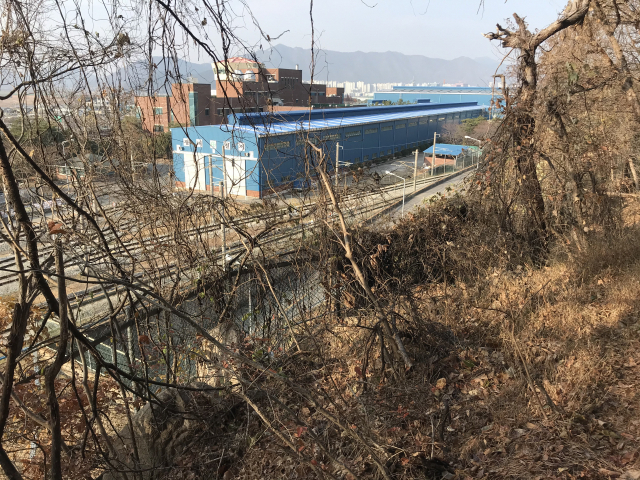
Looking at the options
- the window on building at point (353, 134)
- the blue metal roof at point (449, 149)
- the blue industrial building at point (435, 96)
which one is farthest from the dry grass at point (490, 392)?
the blue industrial building at point (435, 96)

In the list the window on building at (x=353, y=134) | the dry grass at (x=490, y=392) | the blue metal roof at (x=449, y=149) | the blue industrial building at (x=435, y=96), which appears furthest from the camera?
the blue industrial building at (x=435, y=96)

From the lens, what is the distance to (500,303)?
5164mm

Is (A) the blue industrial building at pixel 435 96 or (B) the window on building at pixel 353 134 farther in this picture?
(A) the blue industrial building at pixel 435 96

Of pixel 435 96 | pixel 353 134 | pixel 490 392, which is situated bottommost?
pixel 490 392

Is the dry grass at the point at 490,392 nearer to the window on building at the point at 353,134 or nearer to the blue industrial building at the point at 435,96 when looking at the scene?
the window on building at the point at 353,134

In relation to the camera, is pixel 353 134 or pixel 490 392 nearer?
pixel 490 392

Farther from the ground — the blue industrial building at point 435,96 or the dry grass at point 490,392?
the blue industrial building at point 435,96

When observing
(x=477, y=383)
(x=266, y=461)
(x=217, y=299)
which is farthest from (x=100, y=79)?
(x=477, y=383)

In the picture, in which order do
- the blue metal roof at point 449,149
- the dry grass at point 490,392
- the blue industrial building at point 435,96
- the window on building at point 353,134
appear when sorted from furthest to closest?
1. the blue industrial building at point 435,96
2. the blue metal roof at point 449,149
3. the window on building at point 353,134
4. the dry grass at point 490,392

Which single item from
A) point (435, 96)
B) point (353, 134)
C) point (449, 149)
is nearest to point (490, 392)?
point (353, 134)

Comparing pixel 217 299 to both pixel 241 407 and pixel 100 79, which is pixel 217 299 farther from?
pixel 100 79

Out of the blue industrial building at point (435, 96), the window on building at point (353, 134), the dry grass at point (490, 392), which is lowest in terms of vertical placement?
the dry grass at point (490, 392)

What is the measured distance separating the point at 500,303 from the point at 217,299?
3049 millimetres

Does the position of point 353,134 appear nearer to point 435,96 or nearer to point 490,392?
point 490,392
